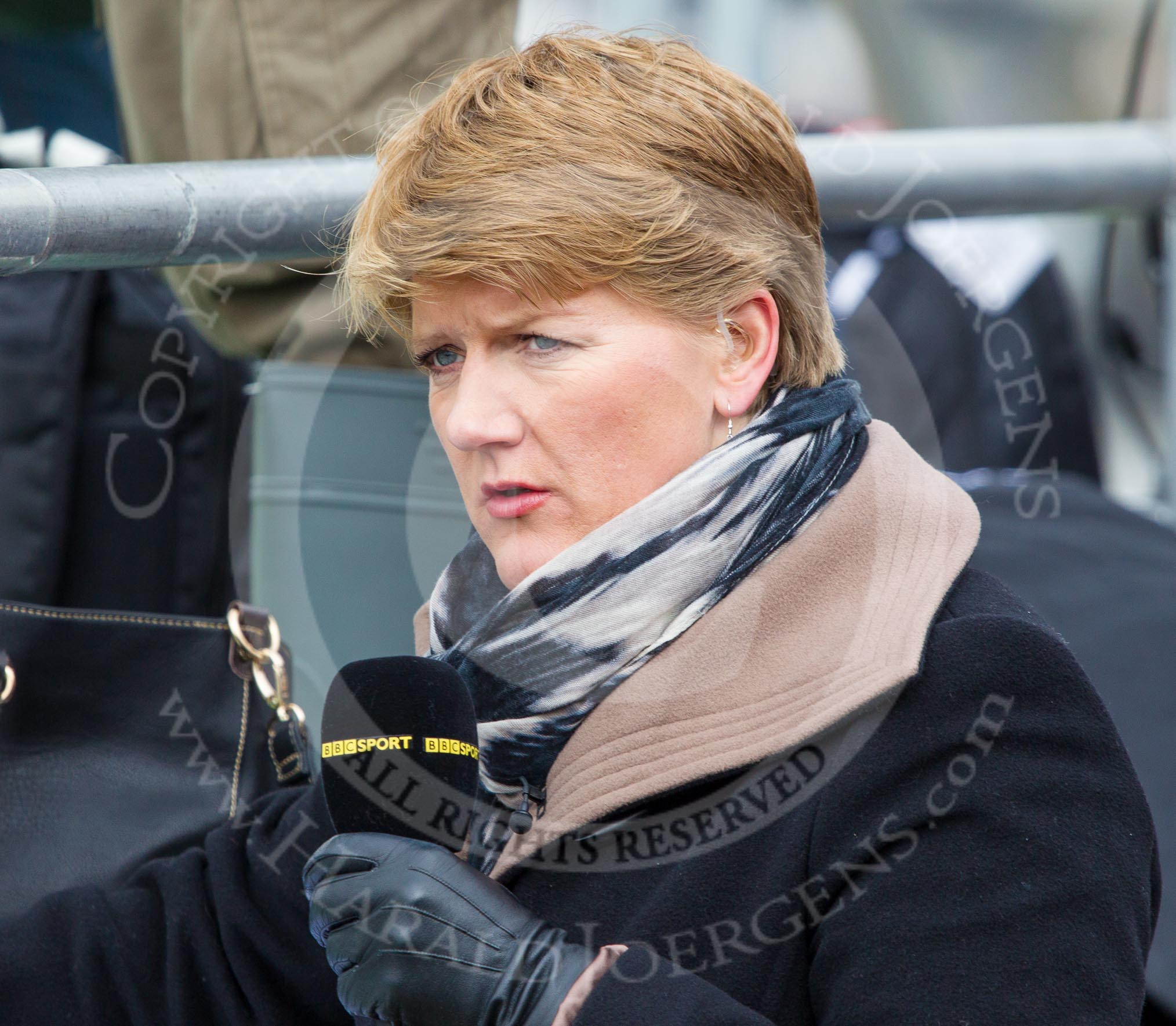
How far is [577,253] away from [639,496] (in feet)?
0.74

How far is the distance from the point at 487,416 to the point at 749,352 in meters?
0.26

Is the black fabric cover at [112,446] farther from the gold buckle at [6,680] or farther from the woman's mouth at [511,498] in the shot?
the woman's mouth at [511,498]

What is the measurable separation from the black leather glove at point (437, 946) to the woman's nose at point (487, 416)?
1.19 ft

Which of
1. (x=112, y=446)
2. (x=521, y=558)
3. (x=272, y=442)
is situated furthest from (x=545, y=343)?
(x=112, y=446)

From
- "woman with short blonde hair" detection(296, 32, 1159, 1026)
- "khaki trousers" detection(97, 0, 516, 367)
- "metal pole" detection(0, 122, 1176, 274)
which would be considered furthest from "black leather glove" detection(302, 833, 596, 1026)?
"khaki trousers" detection(97, 0, 516, 367)

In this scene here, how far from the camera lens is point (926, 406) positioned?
9.51 feet

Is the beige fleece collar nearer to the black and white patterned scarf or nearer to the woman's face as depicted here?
the black and white patterned scarf

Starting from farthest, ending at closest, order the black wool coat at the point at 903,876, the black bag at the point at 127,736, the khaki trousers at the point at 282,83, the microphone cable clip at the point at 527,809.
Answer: the khaki trousers at the point at 282,83
the black bag at the point at 127,736
the microphone cable clip at the point at 527,809
the black wool coat at the point at 903,876

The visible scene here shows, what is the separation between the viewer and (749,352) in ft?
4.32

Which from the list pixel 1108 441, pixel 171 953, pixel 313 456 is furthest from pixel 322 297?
pixel 1108 441

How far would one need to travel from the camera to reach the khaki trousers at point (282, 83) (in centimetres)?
178

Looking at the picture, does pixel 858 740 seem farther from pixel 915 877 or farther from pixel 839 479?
pixel 839 479

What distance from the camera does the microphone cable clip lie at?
1.24 metres

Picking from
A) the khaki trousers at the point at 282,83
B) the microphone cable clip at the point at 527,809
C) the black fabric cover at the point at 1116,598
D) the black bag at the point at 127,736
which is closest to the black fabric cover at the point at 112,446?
the khaki trousers at the point at 282,83
